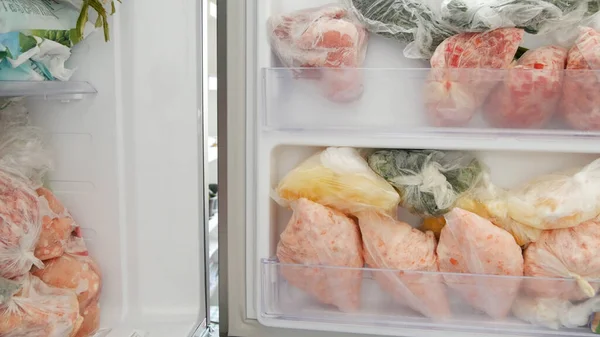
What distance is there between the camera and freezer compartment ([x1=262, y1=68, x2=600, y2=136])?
823 millimetres

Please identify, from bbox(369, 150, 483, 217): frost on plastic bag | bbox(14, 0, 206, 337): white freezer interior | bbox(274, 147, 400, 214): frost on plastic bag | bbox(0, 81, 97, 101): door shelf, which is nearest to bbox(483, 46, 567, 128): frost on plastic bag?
bbox(369, 150, 483, 217): frost on plastic bag

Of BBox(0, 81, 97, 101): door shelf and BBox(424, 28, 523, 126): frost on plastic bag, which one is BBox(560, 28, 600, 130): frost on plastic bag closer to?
BBox(424, 28, 523, 126): frost on plastic bag

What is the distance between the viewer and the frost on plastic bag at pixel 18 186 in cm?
79

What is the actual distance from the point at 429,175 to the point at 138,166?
55 centimetres

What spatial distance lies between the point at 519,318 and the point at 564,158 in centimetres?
31

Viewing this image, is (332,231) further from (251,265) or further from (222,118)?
(222,118)

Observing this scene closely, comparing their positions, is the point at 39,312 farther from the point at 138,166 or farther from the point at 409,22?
the point at 409,22

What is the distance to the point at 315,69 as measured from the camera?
2.85 feet

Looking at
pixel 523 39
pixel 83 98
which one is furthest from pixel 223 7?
pixel 523 39

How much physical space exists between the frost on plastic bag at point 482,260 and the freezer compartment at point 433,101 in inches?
6.5

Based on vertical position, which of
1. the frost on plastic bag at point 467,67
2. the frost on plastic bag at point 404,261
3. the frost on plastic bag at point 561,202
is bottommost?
the frost on plastic bag at point 404,261

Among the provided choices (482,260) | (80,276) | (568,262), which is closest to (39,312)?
(80,276)

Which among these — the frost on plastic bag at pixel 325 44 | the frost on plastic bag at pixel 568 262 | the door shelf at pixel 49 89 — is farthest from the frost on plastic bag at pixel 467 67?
the door shelf at pixel 49 89

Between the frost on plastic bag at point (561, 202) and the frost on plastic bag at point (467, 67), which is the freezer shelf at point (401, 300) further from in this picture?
the frost on plastic bag at point (467, 67)
